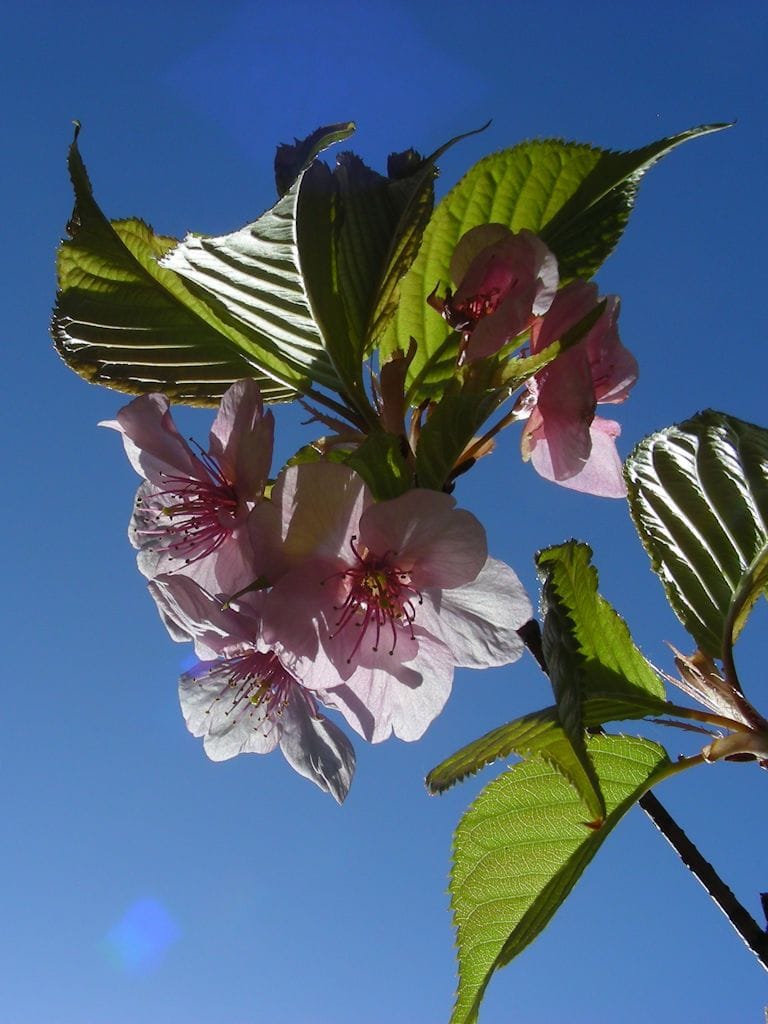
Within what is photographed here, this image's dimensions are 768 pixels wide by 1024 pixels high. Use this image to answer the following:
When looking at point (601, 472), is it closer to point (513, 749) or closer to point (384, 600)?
point (384, 600)

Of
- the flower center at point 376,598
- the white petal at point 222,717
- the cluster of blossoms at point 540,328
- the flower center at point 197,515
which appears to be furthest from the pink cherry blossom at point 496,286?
the white petal at point 222,717

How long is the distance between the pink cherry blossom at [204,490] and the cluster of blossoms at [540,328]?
0.31 metres

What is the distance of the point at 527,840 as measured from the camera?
3.98ft

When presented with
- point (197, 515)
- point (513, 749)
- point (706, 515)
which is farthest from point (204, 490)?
point (706, 515)

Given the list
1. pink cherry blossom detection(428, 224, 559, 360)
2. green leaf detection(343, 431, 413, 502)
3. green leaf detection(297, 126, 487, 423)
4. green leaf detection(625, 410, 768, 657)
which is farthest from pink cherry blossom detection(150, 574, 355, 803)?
green leaf detection(625, 410, 768, 657)

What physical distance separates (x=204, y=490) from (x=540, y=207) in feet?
2.15

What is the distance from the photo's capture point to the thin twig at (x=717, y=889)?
1.00 m

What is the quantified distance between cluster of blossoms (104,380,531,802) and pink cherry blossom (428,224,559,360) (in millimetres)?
251

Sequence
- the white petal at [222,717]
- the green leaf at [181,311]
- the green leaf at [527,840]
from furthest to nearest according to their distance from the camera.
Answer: the white petal at [222,717] < the green leaf at [181,311] < the green leaf at [527,840]

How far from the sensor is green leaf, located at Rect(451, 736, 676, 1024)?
117 centimetres

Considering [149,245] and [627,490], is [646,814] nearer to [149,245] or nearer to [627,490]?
[627,490]

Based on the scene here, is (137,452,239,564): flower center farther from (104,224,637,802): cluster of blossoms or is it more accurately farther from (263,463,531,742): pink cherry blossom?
(263,463,531,742): pink cherry blossom

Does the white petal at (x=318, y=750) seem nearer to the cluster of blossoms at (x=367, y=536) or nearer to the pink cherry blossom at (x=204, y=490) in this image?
the cluster of blossoms at (x=367, y=536)

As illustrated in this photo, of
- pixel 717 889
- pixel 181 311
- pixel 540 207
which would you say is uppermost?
pixel 181 311
